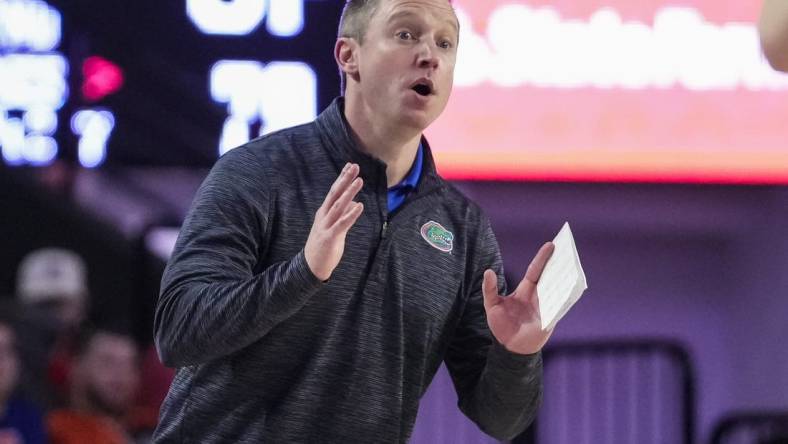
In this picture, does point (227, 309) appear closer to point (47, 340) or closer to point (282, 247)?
point (282, 247)

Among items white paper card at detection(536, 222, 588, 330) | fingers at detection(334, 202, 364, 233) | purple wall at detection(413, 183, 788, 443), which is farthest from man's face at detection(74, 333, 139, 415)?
fingers at detection(334, 202, 364, 233)

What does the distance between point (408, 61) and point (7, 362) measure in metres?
2.82

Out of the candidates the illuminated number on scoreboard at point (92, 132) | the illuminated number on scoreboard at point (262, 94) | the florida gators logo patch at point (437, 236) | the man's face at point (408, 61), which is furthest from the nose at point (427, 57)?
the illuminated number on scoreboard at point (92, 132)

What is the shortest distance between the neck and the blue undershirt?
0.04 feet

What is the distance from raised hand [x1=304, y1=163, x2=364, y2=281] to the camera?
206 centimetres

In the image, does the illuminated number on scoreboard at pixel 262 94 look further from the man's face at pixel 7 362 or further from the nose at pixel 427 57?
the nose at pixel 427 57

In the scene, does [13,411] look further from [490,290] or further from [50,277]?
[490,290]

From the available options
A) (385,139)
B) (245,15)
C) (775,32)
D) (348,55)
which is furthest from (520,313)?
(245,15)

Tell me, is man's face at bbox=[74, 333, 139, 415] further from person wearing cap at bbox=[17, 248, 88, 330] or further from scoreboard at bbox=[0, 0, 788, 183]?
scoreboard at bbox=[0, 0, 788, 183]

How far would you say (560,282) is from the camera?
2193 millimetres

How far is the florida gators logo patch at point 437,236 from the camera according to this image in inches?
97.1

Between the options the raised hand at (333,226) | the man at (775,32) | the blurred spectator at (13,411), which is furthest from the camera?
the blurred spectator at (13,411)

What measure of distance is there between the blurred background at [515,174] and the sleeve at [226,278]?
261 centimetres

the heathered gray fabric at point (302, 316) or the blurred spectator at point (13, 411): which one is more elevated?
the heathered gray fabric at point (302, 316)
